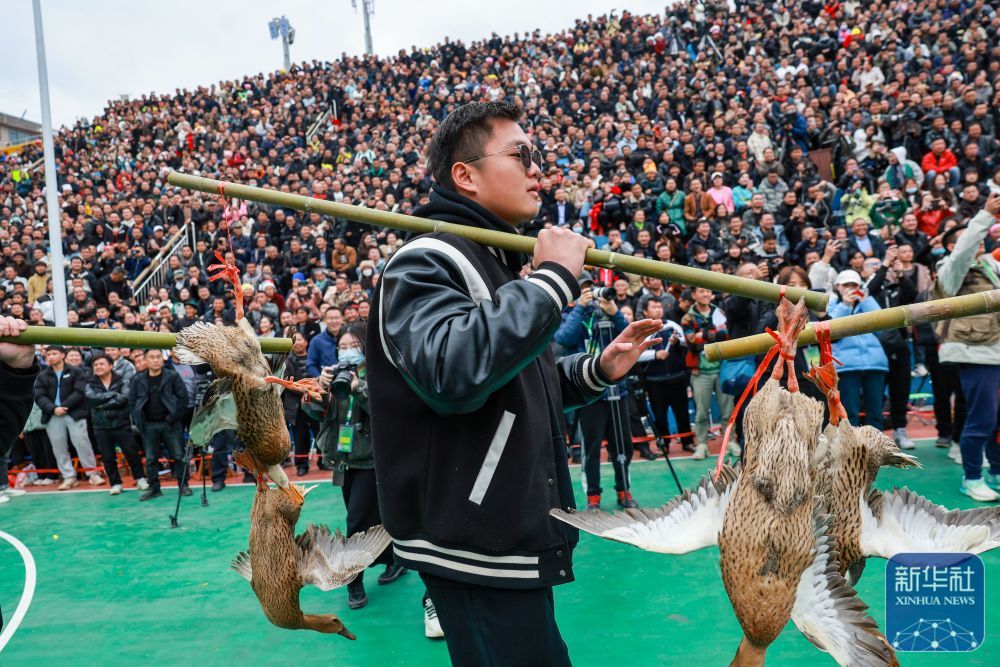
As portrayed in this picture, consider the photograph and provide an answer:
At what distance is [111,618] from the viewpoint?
4.82m

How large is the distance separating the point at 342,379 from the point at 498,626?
3.37 metres

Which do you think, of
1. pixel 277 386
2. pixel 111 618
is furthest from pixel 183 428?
pixel 277 386

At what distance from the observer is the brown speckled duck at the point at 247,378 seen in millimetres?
2258

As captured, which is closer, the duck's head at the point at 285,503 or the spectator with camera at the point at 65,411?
the duck's head at the point at 285,503

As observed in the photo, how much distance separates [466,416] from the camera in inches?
67.7

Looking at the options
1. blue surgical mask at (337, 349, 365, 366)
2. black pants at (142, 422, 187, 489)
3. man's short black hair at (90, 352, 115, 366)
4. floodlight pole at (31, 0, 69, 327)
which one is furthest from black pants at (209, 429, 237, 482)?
floodlight pole at (31, 0, 69, 327)

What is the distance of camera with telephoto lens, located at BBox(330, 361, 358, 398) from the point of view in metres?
4.85

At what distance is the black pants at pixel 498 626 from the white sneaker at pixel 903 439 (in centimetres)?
657

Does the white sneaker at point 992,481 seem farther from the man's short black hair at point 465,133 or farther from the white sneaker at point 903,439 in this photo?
the man's short black hair at point 465,133

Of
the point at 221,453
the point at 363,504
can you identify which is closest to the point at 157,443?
the point at 221,453

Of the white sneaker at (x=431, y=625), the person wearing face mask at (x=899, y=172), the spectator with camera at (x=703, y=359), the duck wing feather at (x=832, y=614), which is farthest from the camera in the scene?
the person wearing face mask at (x=899, y=172)

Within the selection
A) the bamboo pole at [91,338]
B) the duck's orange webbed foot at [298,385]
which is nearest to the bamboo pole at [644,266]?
Result: the duck's orange webbed foot at [298,385]

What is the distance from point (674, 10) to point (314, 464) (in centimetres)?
1555

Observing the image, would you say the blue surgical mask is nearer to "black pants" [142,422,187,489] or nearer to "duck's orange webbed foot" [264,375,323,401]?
"duck's orange webbed foot" [264,375,323,401]
